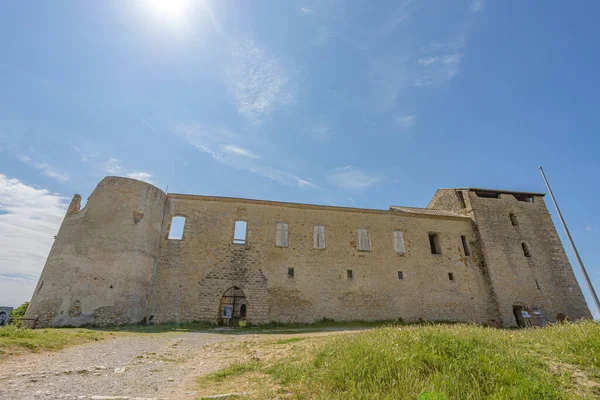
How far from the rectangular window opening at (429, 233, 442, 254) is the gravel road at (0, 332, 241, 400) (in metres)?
15.2

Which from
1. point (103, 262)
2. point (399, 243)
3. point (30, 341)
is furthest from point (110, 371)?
point (399, 243)

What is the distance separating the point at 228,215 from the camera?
16.4m

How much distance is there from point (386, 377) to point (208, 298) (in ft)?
40.4

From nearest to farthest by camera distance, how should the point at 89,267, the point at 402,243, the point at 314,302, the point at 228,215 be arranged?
the point at 89,267, the point at 314,302, the point at 228,215, the point at 402,243

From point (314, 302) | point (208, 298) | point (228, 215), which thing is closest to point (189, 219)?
point (228, 215)

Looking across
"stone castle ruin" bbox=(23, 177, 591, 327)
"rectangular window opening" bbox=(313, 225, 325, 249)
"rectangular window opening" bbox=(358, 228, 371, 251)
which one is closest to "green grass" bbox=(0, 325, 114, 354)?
"stone castle ruin" bbox=(23, 177, 591, 327)

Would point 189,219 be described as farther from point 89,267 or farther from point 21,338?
point 21,338

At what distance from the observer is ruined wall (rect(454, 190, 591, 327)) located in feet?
57.0

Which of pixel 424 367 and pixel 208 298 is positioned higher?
pixel 208 298

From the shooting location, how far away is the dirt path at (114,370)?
398 cm

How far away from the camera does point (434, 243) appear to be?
19078mm

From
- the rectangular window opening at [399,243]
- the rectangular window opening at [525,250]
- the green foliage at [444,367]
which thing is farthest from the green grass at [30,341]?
the rectangular window opening at [525,250]

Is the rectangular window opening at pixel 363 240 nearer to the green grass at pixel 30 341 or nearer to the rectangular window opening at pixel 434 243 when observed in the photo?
the rectangular window opening at pixel 434 243

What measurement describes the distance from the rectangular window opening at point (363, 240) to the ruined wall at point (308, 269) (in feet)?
0.98
